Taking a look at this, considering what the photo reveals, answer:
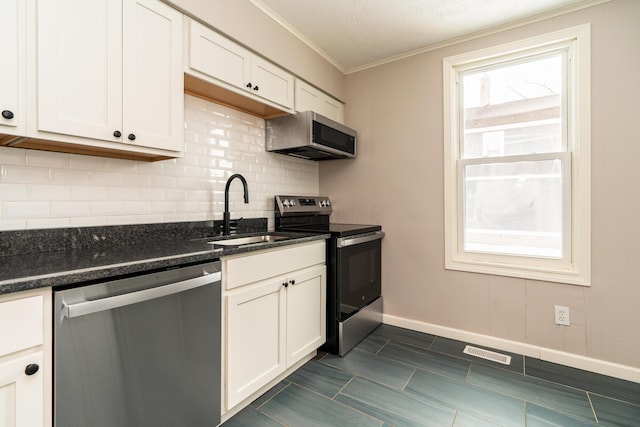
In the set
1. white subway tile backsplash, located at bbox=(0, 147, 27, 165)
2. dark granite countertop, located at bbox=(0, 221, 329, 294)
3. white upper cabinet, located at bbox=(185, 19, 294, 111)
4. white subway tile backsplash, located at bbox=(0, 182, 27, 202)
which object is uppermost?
white upper cabinet, located at bbox=(185, 19, 294, 111)

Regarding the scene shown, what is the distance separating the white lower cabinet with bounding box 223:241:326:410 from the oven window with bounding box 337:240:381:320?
0.16 metres

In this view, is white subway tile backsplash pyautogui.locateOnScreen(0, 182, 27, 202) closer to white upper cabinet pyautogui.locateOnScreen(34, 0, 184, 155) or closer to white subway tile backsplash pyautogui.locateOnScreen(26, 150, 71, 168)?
white subway tile backsplash pyautogui.locateOnScreen(26, 150, 71, 168)

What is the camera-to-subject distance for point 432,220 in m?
2.69

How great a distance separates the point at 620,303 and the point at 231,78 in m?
2.93

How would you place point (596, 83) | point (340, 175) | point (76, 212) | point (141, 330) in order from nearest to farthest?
point (141, 330)
point (76, 212)
point (596, 83)
point (340, 175)

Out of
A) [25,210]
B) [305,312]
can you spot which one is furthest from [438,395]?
[25,210]

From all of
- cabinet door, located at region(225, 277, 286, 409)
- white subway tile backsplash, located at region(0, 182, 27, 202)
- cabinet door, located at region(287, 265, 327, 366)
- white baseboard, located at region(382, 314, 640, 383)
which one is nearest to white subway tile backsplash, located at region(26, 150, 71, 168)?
white subway tile backsplash, located at region(0, 182, 27, 202)

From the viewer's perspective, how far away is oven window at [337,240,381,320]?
7.64 feet

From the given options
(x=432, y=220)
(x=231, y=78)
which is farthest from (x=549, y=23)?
→ (x=231, y=78)

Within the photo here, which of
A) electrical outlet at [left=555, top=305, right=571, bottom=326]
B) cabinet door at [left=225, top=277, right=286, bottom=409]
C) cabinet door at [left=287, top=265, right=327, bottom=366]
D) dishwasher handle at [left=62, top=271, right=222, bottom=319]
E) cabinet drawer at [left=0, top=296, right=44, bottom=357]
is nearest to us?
cabinet drawer at [left=0, top=296, right=44, bottom=357]

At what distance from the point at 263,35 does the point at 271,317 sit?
→ 6.16 ft

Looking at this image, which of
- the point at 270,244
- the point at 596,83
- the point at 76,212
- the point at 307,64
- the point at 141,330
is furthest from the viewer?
the point at 307,64

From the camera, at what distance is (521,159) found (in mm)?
2352

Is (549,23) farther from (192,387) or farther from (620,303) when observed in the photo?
(192,387)
